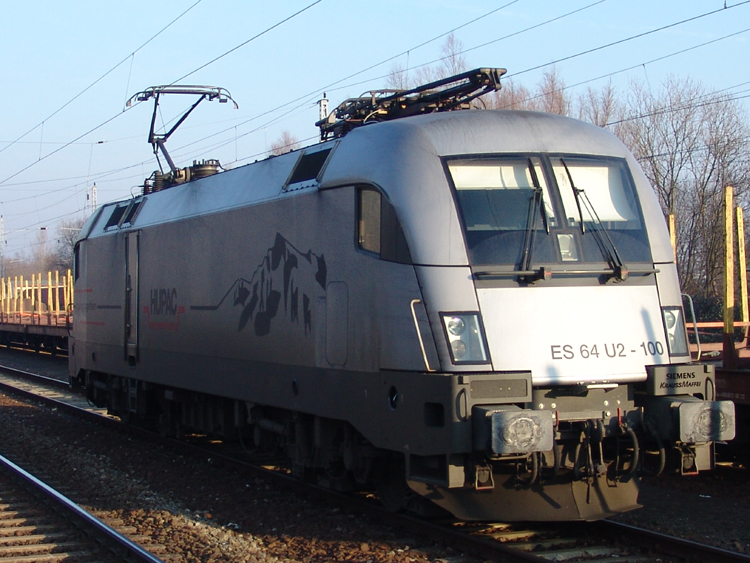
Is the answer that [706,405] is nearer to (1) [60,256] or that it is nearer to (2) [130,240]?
(2) [130,240]

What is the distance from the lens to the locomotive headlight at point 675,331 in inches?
266

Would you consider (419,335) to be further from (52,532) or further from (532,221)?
(52,532)

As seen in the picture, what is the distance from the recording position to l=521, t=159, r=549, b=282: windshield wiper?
6461 millimetres

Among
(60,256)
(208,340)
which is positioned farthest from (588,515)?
(60,256)

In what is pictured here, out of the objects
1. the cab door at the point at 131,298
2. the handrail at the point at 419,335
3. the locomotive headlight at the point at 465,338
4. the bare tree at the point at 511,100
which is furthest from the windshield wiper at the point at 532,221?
the bare tree at the point at 511,100

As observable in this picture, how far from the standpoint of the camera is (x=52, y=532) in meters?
7.63

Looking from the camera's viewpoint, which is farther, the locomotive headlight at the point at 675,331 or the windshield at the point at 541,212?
the locomotive headlight at the point at 675,331

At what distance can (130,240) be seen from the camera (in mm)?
12609

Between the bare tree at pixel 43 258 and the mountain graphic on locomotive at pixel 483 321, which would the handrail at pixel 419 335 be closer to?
the mountain graphic on locomotive at pixel 483 321

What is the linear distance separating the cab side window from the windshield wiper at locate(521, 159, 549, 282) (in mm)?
848

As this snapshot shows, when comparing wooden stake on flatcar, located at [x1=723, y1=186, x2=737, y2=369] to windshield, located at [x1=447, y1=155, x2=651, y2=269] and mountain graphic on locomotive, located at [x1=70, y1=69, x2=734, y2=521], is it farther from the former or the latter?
windshield, located at [x1=447, y1=155, x2=651, y2=269]

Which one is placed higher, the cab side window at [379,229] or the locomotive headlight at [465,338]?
the cab side window at [379,229]

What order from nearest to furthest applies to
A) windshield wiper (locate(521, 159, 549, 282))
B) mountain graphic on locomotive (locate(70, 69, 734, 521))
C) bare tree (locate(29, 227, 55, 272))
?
1. mountain graphic on locomotive (locate(70, 69, 734, 521))
2. windshield wiper (locate(521, 159, 549, 282))
3. bare tree (locate(29, 227, 55, 272))

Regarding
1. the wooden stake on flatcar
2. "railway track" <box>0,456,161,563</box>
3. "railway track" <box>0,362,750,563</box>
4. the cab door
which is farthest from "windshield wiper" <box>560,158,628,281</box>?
the cab door
